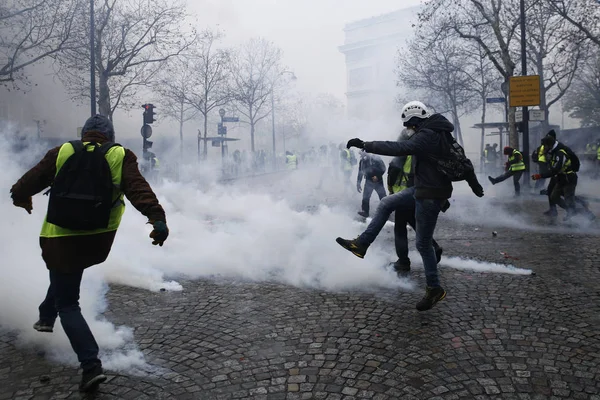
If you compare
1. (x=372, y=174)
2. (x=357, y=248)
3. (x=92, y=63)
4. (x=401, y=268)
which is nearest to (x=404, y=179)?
(x=401, y=268)

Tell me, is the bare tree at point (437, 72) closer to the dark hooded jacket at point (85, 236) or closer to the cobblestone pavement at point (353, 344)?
the cobblestone pavement at point (353, 344)

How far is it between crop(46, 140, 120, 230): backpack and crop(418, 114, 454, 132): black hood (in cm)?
244

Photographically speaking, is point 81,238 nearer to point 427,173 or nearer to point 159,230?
point 159,230

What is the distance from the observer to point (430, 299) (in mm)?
4047

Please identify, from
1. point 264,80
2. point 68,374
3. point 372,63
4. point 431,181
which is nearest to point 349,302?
point 431,181

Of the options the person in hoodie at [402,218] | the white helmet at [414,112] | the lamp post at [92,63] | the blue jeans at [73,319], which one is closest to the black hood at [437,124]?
the white helmet at [414,112]

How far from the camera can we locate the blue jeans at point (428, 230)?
4.09 m

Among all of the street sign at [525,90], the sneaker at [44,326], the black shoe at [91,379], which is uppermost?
the street sign at [525,90]

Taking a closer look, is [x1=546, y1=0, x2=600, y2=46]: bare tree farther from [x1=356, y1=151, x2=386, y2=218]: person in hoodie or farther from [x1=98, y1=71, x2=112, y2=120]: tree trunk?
[x1=98, y1=71, x2=112, y2=120]: tree trunk

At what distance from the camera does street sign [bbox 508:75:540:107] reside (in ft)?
51.3

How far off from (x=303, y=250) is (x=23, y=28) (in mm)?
19024

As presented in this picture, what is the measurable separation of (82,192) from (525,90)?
15.7 meters

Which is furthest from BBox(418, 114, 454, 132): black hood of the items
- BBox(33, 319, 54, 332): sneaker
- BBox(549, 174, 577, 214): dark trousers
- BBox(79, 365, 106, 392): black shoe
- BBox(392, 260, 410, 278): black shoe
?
BBox(549, 174, 577, 214): dark trousers

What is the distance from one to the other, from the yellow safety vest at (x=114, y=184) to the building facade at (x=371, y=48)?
47.5 m
